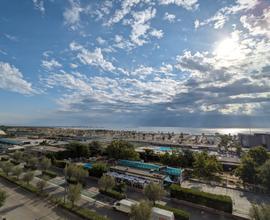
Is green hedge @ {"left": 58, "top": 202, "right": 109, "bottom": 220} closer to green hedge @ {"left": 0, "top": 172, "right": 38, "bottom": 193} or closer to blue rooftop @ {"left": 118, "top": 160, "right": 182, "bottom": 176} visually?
green hedge @ {"left": 0, "top": 172, "right": 38, "bottom": 193}

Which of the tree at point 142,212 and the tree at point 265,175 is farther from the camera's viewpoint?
the tree at point 265,175

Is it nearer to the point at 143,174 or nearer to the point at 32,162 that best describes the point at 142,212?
the point at 143,174

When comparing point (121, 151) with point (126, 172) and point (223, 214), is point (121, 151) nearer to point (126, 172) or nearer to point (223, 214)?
point (126, 172)

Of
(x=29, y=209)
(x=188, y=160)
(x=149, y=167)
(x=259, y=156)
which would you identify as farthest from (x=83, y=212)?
(x=259, y=156)

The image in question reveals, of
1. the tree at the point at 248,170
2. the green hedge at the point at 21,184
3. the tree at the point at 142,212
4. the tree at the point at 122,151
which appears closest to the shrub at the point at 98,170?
the green hedge at the point at 21,184

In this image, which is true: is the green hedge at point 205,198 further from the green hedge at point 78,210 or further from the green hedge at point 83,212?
the green hedge at point 78,210
